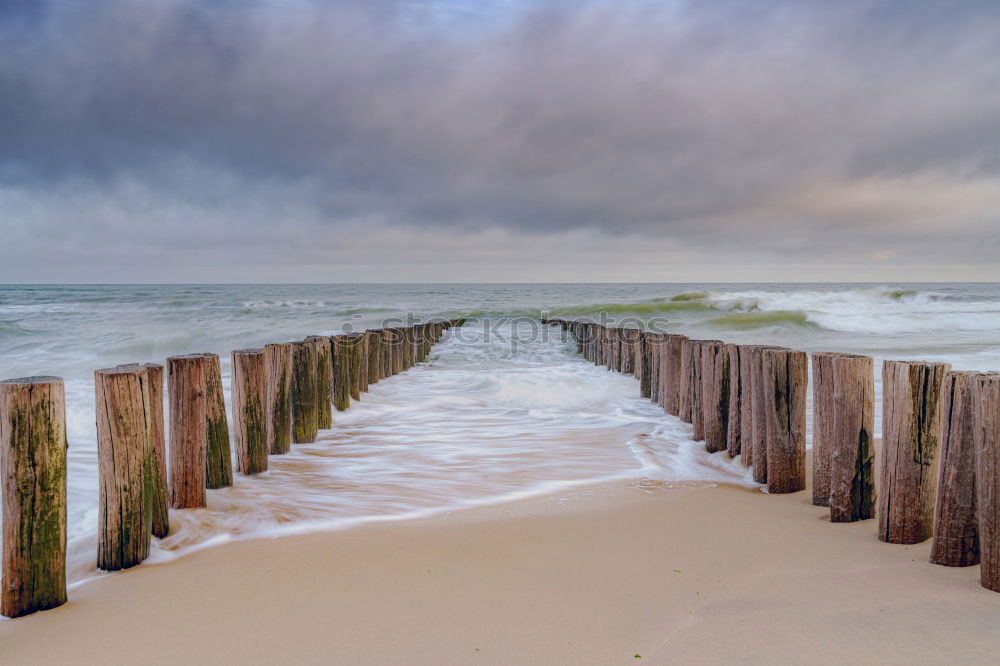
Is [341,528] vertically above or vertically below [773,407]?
below

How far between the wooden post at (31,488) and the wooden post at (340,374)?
3.93 meters

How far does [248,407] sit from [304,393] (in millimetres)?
1133

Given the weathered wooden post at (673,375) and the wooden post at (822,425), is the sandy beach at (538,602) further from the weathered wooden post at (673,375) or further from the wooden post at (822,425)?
the weathered wooden post at (673,375)

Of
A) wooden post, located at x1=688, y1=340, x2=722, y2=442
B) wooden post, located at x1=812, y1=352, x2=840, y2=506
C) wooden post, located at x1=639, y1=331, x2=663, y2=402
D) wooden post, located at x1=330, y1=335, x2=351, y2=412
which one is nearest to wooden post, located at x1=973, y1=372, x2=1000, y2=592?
wooden post, located at x1=812, y1=352, x2=840, y2=506

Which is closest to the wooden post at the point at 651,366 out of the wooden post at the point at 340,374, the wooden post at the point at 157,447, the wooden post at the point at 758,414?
the wooden post at the point at 758,414

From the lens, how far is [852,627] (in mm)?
1844

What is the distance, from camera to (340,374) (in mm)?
6281

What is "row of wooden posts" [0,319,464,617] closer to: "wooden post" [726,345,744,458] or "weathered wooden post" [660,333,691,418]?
"wooden post" [726,345,744,458]

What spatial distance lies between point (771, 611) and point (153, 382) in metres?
2.65

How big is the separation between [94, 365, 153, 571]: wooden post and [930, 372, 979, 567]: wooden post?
3.24 meters

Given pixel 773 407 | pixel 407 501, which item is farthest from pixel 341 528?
pixel 773 407

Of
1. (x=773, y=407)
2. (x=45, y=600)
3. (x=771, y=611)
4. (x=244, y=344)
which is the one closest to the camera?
(x=771, y=611)

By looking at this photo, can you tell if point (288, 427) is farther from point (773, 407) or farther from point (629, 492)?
point (773, 407)

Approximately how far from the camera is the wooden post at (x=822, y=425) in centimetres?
304
